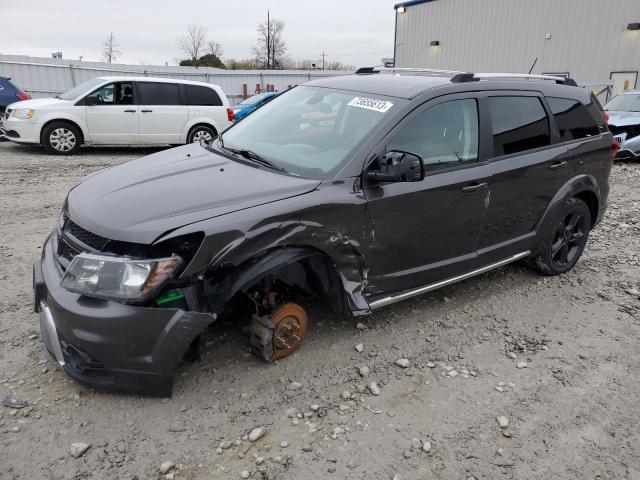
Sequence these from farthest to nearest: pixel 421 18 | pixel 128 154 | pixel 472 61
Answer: pixel 421 18, pixel 472 61, pixel 128 154

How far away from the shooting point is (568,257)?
16.3 ft

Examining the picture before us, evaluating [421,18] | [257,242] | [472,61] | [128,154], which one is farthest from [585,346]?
[421,18]

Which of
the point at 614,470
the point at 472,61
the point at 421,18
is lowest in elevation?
the point at 614,470

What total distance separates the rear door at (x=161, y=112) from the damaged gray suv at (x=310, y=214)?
25.7 ft

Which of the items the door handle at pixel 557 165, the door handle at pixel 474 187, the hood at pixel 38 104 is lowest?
the door handle at pixel 474 187

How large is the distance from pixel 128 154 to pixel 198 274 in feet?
32.0

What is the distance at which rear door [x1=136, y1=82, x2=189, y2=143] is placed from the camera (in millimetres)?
11266

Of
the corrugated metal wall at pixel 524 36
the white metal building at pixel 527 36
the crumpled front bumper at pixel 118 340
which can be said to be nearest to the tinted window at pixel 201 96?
the crumpled front bumper at pixel 118 340

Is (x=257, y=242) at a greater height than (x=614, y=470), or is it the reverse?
(x=257, y=242)

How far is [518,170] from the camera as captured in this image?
4.05 m

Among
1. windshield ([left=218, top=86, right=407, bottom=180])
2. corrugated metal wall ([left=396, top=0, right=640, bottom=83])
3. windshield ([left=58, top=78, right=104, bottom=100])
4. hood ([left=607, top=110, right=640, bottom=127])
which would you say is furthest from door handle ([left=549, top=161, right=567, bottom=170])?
corrugated metal wall ([left=396, top=0, right=640, bottom=83])

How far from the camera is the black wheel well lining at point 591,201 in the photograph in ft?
15.8

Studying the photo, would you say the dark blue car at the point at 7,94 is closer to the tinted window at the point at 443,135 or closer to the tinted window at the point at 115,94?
the tinted window at the point at 115,94

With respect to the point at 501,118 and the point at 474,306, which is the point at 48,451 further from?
the point at 501,118
